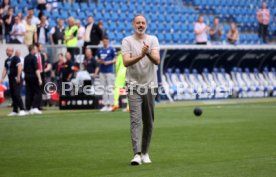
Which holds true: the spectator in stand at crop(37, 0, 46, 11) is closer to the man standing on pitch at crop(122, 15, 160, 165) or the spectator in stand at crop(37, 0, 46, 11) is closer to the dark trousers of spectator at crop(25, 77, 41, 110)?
→ the dark trousers of spectator at crop(25, 77, 41, 110)

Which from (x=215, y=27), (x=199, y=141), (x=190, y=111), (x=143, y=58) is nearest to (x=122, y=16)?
(x=215, y=27)

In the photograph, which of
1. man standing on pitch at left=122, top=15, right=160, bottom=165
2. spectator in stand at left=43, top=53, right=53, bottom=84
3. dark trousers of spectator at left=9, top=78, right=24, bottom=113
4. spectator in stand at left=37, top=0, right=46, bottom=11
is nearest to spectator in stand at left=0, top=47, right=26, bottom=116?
dark trousers of spectator at left=9, top=78, right=24, bottom=113

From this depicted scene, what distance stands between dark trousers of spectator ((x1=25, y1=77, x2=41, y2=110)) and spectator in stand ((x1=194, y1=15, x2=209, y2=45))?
10.0 meters

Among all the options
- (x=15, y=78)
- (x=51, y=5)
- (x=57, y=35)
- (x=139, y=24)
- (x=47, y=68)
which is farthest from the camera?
(x=51, y=5)

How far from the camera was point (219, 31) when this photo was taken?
119 feet

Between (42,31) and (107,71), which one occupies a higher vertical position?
(42,31)

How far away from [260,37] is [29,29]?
14.2m

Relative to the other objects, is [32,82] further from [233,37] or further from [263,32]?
[263,32]

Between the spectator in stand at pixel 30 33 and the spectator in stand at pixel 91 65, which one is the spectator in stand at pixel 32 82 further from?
the spectator in stand at pixel 30 33

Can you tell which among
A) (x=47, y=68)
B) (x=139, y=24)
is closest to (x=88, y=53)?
(x=47, y=68)

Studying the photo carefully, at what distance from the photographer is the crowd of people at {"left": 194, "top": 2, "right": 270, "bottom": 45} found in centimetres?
3362

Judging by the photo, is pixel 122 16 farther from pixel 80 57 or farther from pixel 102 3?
pixel 80 57

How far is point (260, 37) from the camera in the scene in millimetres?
39188

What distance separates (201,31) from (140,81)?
21878mm
